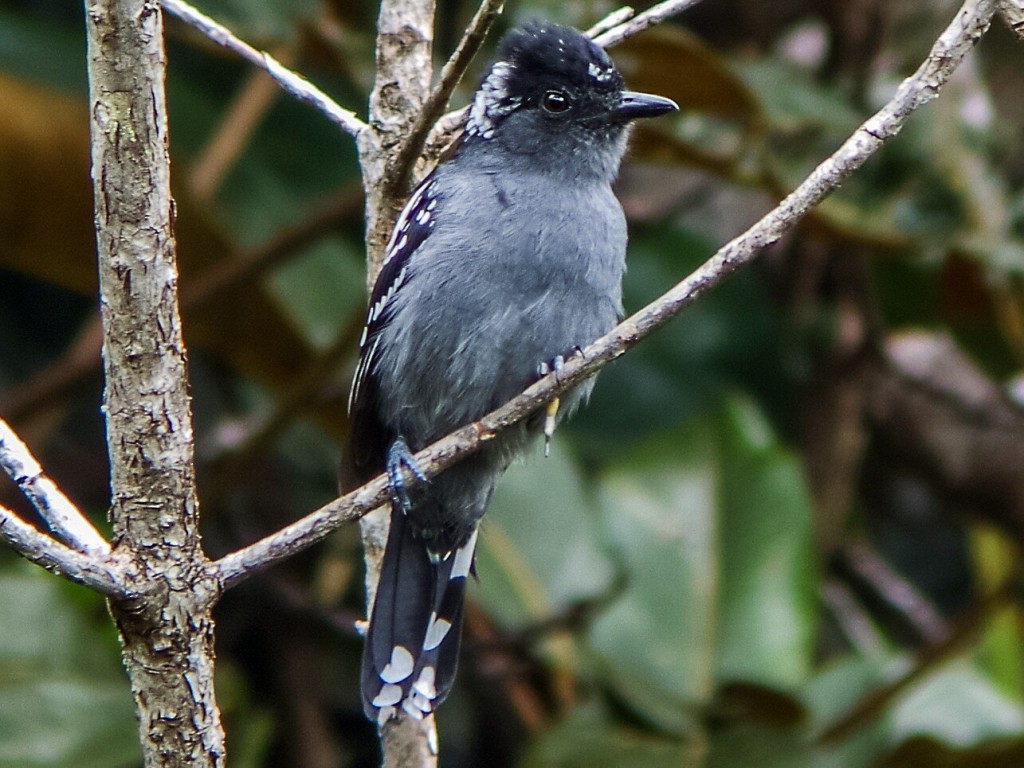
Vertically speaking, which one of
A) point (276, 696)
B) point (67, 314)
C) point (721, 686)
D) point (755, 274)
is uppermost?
point (67, 314)

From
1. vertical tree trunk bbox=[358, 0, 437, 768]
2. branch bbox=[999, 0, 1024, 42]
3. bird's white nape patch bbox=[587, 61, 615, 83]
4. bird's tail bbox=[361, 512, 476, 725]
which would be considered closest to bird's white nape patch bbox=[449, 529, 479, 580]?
bird's tail bbox=[361, 512, 476, 725]

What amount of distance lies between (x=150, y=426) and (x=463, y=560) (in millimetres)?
1334

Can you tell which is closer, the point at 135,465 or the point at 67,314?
the point at 135,465

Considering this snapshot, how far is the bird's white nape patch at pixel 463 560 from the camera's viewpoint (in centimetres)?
325

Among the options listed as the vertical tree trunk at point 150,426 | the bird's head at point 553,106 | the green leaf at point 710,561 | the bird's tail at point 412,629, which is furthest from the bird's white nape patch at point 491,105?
the green leaf at point 710,561

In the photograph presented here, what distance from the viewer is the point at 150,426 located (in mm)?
2041

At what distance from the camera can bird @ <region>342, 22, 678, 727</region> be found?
3008mm

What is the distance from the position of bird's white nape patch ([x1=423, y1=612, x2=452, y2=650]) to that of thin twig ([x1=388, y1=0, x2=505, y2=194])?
991 millimetres

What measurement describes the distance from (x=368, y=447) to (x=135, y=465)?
1.14m

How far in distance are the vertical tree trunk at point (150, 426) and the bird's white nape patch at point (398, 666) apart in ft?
2.77

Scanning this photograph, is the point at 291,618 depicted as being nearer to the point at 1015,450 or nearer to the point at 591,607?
the point at 591,607

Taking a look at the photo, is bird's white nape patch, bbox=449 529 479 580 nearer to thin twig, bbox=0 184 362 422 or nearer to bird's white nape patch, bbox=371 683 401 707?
bird's white nape patch, bbox=371 683 401 707

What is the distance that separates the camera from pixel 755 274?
5699mm

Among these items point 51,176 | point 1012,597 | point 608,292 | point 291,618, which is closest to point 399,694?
point 608,292
